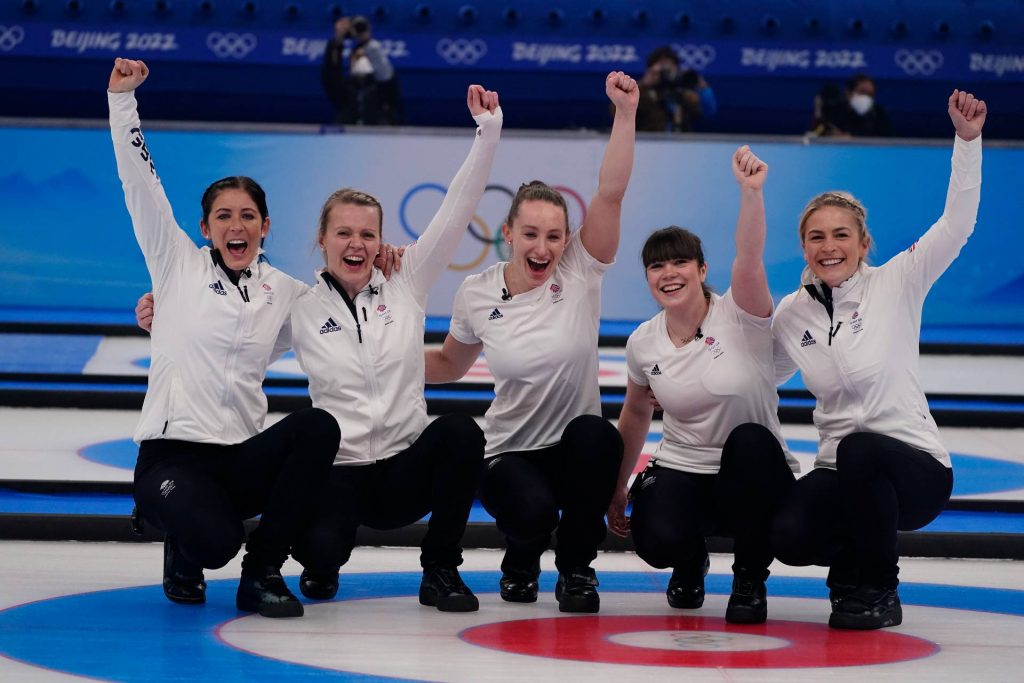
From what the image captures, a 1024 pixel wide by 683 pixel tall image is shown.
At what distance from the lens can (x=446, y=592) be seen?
145 inches

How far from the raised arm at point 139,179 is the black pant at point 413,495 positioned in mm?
755

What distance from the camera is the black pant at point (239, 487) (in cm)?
353

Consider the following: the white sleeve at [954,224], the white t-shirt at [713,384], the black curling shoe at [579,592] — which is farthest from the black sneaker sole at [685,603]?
the white sleeve at [954,224]

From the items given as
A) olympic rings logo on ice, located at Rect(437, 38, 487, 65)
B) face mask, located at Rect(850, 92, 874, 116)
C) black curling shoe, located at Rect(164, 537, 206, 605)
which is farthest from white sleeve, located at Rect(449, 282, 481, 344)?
olympic rings logo on ice, located at Rect(437, 38, 487, 65)

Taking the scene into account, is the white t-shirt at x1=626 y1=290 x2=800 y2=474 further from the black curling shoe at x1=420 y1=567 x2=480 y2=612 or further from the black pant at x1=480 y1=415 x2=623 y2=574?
the black curling shoe at x1=420 y1=567 x2=480 y2=612

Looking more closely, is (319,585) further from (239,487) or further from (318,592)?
(239,487)

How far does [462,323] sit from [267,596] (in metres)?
0.98

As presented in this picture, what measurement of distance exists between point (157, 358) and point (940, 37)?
1058 centimetres

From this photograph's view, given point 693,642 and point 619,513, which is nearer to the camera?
point 693,642

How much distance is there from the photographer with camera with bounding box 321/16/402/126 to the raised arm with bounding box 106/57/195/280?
724 cm

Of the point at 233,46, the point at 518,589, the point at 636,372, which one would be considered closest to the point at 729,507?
the point at 636,372

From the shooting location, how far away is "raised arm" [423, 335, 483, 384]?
13.6ft

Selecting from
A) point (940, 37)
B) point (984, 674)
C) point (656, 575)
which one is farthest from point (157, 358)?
point (940, 37)

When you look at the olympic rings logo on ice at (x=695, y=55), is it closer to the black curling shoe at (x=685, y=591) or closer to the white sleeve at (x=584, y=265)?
the white sleeve at (x=584, y=265)
